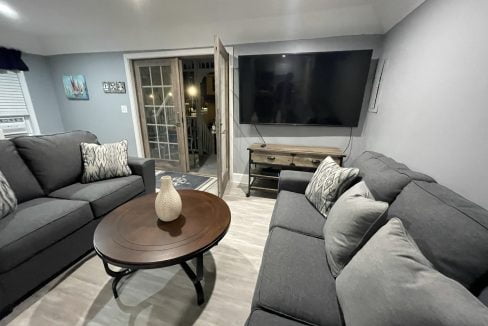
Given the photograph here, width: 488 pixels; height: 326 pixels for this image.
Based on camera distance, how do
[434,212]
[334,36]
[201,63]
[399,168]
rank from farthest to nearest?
[201,63] → [334,36] → [399,168] → [434,212]

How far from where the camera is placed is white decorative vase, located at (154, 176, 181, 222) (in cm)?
126

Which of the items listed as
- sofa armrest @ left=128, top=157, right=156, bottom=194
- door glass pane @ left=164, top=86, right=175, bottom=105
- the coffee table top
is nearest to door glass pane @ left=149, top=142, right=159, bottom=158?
door glass pane @ left=164, top=86, right=175, bottom=105

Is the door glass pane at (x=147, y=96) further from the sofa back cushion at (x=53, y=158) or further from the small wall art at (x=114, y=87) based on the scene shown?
the sofa back cushion at (x=53, y=158)

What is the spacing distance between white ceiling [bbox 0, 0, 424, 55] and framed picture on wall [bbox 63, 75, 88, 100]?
679 mm

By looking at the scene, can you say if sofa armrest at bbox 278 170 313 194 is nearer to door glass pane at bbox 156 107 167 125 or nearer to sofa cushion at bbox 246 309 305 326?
sofa cushion at bbox 246 309 305 326

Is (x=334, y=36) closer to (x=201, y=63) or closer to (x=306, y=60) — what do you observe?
(x=306, y=60)

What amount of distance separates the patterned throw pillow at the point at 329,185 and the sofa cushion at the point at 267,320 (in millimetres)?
852

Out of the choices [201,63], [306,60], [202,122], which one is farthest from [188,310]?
[201,63]

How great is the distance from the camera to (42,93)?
3.70 meters

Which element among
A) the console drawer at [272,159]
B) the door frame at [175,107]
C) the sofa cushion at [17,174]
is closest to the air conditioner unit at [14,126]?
the door frame at [175,107]

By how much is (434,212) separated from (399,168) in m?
0.55

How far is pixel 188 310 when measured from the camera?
1258 millimetres

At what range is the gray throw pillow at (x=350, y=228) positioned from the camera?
93 cm

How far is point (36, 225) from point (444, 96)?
277 centimetres
